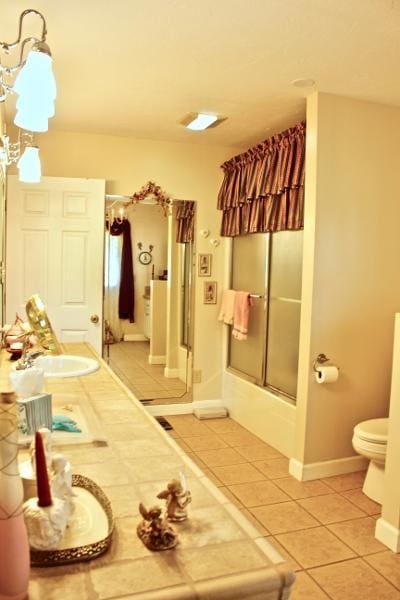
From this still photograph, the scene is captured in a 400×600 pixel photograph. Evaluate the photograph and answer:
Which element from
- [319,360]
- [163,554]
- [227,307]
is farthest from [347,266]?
[163,554]

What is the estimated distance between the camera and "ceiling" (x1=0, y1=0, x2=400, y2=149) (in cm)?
208

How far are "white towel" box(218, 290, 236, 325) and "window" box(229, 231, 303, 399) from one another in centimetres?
12

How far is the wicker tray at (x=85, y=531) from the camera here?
2.72ft

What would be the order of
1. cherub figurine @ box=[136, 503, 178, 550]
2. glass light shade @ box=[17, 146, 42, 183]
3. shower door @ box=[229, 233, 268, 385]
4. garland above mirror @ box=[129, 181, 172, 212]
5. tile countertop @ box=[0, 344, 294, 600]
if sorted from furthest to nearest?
garland above mirror @ box=[129, 181, 172, 212] → shower door @ box=[229, 233, 268, 385] → glass light shade @ box=[17, 146, 42, 183] → cherub figurine @ box=[136, 503, 178, 550] → tile countertop @ box=[0, 344, 294, 600]

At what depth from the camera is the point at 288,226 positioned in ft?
11.5

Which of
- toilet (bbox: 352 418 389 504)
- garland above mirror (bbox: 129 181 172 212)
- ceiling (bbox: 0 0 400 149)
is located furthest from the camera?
garland above mirror (bbox: 129 181 172 212)

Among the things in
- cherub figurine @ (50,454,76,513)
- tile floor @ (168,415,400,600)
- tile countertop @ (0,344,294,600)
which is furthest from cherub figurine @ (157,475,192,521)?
tile floor @ (168,415,400,600)

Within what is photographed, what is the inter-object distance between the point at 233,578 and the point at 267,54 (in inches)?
95.6

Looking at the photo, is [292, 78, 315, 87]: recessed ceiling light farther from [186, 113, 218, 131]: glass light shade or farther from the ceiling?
[186, 113, 218, 131]: glass light shade

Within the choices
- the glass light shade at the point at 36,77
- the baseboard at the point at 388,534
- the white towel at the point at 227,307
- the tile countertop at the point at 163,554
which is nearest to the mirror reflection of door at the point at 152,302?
the white towel at the point at 227,307

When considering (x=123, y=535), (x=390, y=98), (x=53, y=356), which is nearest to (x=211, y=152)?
(x=390, y=98)

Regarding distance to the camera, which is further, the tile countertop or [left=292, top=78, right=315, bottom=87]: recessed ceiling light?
[left=292, top=78, right=315, bottom=87]: recessed ceiling light

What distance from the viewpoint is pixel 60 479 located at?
904mm

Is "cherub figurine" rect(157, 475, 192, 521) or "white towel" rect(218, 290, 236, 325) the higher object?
"white towel" rect(218, 290, 236, 325)
